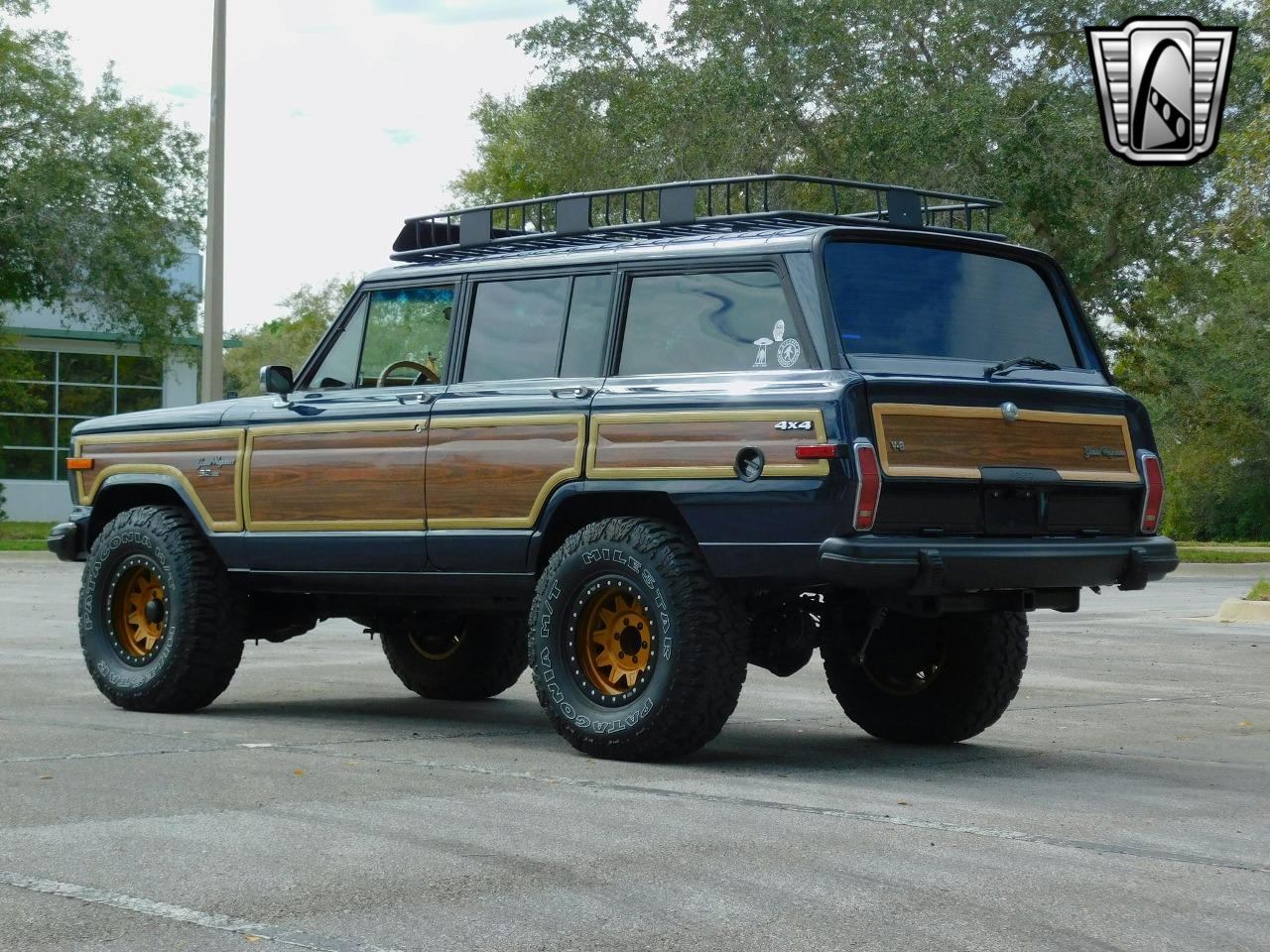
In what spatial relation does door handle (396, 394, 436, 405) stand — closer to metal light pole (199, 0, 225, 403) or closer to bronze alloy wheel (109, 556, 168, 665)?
bronze alloy wheel (109, 556, 168, 665)

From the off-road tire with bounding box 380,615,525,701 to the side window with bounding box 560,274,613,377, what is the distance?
227 cm

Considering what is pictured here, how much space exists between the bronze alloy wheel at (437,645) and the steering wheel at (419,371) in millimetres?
1858

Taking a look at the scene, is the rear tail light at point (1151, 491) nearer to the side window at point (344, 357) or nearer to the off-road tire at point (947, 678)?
the off-road tire at point (947, 678)

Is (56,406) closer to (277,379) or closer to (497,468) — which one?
(277,379)

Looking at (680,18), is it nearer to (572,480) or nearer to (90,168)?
(90,168)

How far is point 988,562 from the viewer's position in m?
7.64

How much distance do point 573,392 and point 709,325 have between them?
0.66m

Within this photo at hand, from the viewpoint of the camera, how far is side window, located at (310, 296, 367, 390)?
9.74m

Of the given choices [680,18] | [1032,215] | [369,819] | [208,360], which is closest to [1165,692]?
[369,819]

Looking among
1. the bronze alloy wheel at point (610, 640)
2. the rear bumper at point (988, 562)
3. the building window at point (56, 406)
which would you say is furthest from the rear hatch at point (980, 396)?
the building window at point (56, 406)

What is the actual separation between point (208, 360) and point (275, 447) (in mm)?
15470

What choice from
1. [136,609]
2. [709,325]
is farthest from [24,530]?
[709,325]

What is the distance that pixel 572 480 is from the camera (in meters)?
8.26

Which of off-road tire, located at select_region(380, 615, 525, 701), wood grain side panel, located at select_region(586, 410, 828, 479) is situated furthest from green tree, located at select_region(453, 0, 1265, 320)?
wood grain side panel, located at select_region(586, 410, 828, 479)
